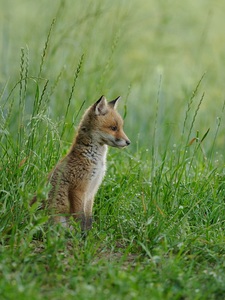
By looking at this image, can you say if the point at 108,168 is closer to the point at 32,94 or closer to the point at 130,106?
the point at 32,94

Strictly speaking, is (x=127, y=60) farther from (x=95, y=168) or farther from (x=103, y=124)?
(x=95, y=168)

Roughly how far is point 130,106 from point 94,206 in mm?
3943

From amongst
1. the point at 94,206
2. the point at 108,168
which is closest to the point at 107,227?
the point at 94,206

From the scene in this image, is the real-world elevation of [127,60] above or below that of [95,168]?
above

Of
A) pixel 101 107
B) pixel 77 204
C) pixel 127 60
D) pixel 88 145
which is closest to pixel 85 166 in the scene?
pixel 88 145

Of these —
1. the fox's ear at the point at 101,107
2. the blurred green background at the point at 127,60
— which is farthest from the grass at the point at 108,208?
the fox's ear at the point at 101,107

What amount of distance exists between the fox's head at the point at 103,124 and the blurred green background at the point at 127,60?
0.36 meters

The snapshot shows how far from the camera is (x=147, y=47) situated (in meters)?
13.6

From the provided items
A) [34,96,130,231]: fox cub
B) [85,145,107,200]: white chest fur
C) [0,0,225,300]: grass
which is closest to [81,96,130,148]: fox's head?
[34,96,130,231]: fox cub

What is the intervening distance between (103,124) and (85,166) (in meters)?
0.47

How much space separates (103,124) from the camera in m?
7.05

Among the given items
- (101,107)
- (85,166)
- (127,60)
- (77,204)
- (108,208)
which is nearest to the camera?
(77,204)

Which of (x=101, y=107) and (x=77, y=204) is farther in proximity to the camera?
(x=101, y=107)

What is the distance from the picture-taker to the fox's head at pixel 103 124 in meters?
7.01
